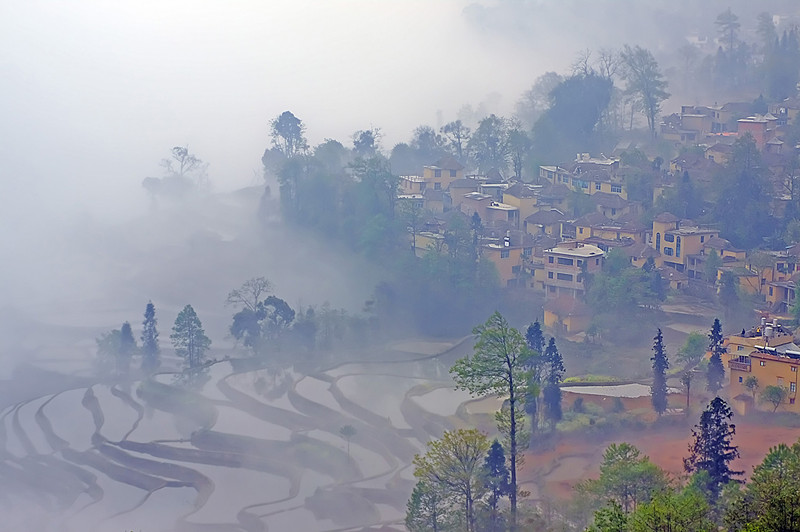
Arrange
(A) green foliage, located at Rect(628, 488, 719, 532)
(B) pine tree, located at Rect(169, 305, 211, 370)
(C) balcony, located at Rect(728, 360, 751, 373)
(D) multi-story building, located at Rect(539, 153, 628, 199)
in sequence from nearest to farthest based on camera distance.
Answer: (A) green foliage, located at Rect(628, 488, 719, 532)
(C) balcony, located at Rect(728, 360, 751, 373)
(B) pine tree, located at Rect(169, 305, 211, 370)
(D) multi-story building, located at Rect(539, 153, 628, 199)

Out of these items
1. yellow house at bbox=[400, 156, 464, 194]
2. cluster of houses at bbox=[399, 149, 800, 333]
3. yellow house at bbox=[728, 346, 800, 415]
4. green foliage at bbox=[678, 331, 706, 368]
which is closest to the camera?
yellow house at bbox=[728, 346, 800, 415]

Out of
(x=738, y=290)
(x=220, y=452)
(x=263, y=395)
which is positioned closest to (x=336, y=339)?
(x=263, y=395)

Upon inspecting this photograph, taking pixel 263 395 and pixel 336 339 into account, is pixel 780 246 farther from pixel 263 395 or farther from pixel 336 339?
pixel 263 395

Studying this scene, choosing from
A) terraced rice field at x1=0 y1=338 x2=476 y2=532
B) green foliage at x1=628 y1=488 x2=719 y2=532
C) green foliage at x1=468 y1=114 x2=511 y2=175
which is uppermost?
green foliage at x1=468 y1=114 x2=511 y2=175

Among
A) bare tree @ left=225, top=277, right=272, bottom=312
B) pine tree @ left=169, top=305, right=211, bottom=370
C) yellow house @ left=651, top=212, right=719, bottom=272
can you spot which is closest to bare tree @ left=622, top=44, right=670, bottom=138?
yellow house @ left=651, top=212, right=719, bottom=272

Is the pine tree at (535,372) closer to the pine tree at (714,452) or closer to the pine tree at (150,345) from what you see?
the pine tree at (714,452)

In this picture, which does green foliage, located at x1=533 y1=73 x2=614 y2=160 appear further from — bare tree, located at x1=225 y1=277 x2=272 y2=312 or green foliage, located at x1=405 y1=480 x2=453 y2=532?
green foliage, located at x1=405 y1=480 x2=453 y2=532

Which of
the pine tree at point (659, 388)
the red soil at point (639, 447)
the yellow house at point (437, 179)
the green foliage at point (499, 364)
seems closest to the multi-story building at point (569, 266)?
the yellow house at point (437, 179)
